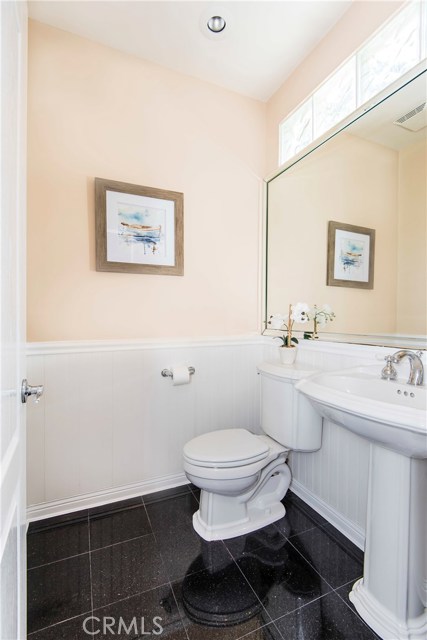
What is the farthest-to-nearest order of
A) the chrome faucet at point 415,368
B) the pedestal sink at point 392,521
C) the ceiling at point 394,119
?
the ceiling at point 394,119 → the chrome faucet at point 415,368 → the pedestal sink at point 392,521

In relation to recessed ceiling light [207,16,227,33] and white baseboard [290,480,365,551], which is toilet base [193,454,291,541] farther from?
recessed ceiling light [207,16,227,33]

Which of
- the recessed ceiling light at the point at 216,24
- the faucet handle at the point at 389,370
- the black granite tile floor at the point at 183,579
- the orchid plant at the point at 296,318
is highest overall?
the recessed ceiling light at the point at 216,24

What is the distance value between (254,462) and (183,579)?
0.56 m

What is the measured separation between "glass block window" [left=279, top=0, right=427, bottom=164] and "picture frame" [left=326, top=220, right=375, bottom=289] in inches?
25.1

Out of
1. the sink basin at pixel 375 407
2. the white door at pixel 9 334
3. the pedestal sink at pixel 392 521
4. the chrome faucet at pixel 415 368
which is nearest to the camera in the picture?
the white door at pixel 9 334

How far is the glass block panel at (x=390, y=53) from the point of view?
1.29m

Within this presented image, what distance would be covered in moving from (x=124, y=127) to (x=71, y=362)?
1.43 meters

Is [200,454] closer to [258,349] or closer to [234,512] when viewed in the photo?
[234,512]

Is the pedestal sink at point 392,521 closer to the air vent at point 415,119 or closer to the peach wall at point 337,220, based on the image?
the peach wall at point 337,220

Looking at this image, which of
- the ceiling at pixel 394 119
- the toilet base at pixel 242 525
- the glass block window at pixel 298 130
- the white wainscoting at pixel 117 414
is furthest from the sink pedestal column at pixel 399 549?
the glass block window at pixel 298 130

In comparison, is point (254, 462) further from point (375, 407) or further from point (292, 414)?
point (375, 407)

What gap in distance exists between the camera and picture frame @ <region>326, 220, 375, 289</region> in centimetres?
156

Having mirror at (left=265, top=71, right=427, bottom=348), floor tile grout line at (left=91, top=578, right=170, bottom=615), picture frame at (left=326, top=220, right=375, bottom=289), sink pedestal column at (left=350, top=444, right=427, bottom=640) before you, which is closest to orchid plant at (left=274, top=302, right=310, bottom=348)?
mirror at (left=265, top=71, right=427, bottom=348)

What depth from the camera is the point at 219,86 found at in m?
2.02
